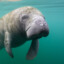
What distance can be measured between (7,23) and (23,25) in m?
1.75

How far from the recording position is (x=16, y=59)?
20922mm

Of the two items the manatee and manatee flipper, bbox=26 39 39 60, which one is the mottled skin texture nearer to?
the manatee

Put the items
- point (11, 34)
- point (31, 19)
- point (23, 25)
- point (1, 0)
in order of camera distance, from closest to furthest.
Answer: point (31, 19) → point (23, 25) → point (11, 34) → point (1, 0)

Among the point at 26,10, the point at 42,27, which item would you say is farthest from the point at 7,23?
the point at 42,27

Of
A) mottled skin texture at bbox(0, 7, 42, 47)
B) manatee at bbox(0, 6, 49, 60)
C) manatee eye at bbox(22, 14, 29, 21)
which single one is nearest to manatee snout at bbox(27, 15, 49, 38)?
manatee at bbox(0, 6, 49, 60)

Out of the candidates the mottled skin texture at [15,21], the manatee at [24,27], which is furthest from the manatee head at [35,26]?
the mottled skin texture at [15,21]

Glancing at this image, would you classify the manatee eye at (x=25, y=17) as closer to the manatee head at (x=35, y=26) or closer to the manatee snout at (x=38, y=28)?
the manatee head at (x=35, y=26)

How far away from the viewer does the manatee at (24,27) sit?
524 centimetres

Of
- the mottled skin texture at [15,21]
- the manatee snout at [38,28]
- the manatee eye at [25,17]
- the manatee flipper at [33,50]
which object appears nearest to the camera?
the manatee snout at [38,28]

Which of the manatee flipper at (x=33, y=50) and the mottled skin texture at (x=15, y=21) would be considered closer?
the mottled skin texture at (x=15, y=21)

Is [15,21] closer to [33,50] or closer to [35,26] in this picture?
[35,26]

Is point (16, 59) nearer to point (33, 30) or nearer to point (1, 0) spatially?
point (1, 0)

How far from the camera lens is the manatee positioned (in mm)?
5242

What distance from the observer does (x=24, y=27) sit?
19.7 ft
